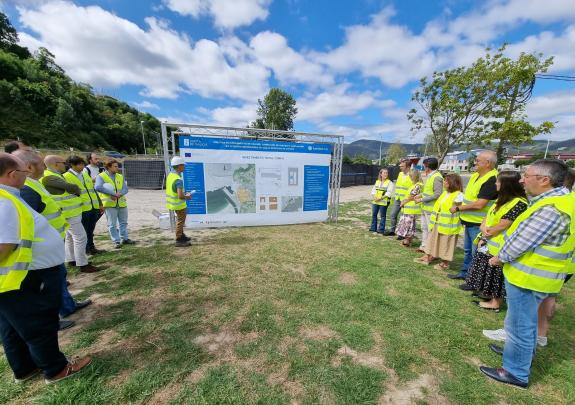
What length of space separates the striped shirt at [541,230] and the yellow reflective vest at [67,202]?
5.10m

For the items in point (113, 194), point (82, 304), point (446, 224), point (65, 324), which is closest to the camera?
point (65, 324)

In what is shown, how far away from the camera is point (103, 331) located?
8.34 feet

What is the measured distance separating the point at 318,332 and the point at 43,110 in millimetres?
48742

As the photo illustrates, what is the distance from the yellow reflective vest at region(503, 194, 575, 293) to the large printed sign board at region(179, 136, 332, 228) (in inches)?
215

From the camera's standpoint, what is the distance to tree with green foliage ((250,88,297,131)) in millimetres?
42625

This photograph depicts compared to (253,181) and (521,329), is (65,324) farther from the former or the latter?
(253,181)

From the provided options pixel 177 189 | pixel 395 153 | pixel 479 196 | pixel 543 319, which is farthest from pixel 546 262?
pixel 395 153

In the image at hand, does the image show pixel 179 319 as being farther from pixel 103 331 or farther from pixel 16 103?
pixel 16 103

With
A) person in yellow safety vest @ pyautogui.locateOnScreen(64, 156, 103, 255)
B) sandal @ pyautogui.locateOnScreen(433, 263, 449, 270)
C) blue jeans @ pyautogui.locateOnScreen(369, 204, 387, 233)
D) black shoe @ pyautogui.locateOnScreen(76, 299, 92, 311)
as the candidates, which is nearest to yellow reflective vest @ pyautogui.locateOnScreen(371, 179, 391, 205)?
blue jeans @ pyautogui.locateOnScreen(369, 204, 387, 233)

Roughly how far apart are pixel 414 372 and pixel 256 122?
45.3m

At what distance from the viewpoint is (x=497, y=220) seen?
2.79 m

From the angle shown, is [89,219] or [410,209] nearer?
[89,219]

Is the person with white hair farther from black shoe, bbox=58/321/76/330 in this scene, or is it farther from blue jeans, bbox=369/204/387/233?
blue jeans, bbox=369/204/387/233

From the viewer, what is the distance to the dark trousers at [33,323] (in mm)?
1625
